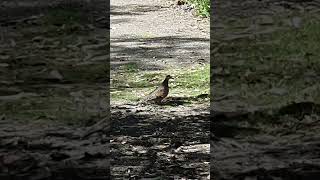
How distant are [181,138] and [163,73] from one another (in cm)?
216

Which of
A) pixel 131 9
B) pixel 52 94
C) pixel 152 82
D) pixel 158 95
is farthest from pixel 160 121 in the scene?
pixel 131 9

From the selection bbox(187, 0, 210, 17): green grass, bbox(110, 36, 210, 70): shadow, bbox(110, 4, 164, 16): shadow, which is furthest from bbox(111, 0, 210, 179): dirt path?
bbox(110, 4, 164, 16): shadow

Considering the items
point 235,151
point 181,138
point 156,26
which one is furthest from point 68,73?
point 156,26

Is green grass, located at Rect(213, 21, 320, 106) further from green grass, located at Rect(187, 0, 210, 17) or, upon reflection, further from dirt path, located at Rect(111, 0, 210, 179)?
green grass, located at Rect(187, 0, 210, 17)

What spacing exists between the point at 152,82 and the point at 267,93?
1136 millimetres

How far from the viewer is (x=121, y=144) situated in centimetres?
422

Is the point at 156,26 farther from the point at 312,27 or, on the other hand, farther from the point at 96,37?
the point at 312,27

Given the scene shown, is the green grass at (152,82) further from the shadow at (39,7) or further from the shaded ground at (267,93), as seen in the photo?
the shadow at (39,7)

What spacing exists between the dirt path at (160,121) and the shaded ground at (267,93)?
12cm

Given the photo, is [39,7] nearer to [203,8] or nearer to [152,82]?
[203,8]

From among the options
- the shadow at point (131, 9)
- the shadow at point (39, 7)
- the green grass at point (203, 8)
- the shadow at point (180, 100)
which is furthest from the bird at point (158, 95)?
the shadow at point (131, 9)

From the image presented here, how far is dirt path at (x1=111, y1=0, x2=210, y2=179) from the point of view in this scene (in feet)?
12.5

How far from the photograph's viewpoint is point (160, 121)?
480 cm

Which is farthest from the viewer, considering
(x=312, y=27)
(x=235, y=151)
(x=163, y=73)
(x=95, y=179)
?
(x=312, y=27)
